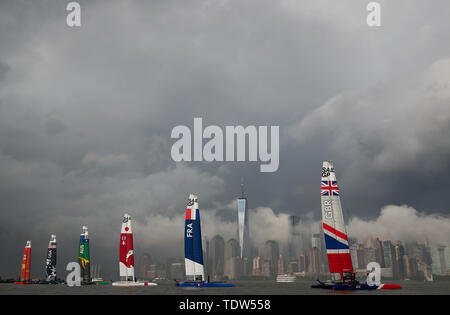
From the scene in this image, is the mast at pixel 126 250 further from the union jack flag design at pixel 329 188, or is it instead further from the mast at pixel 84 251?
the union jack flag design at pixel 329 188

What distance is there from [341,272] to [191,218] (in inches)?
1416

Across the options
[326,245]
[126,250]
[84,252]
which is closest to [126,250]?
[126,250]

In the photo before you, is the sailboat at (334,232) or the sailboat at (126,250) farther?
the sailboat at (126,250)

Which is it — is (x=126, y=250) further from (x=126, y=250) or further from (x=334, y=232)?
(x=334, y=232)

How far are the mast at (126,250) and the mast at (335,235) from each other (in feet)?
213

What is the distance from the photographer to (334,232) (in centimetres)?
9194

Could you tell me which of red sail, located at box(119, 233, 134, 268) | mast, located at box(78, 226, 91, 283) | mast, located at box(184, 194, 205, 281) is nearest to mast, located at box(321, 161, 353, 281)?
mast, located at box(184, 194, 205, 281)

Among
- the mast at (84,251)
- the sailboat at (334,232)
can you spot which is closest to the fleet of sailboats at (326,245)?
the sailboat at (334,232)

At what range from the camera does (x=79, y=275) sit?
16638cm

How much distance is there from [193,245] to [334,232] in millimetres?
33016

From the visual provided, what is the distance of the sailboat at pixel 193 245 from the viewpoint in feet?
337

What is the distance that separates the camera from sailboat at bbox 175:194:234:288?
102625mm
